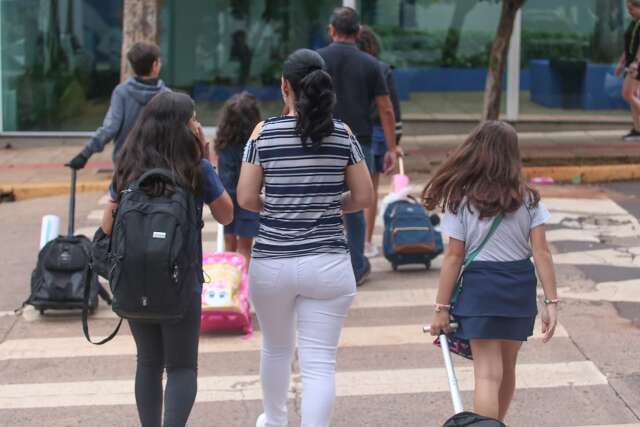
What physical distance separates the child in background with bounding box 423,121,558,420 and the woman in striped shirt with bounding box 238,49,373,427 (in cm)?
43

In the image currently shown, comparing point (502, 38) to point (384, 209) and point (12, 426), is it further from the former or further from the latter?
point (12, 426)

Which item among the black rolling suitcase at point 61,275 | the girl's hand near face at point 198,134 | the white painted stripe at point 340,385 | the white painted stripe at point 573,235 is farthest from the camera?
the white painted stripe at point 573,235

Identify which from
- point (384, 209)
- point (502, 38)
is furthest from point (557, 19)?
point (384, 209)

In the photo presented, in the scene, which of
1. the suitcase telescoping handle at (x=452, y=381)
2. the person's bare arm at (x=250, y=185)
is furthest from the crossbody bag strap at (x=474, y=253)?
the person's bare arm at (x=250, y=185)

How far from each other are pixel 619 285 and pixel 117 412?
424 centimetres

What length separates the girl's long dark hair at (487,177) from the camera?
4.70 meters

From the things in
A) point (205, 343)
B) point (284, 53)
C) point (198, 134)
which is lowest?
point (205, 343)

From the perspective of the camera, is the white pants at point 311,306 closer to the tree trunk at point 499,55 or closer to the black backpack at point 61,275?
the black backpack at point 61,275

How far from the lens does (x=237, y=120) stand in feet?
25.0

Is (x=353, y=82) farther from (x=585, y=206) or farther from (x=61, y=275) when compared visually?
(x=585, y=206)

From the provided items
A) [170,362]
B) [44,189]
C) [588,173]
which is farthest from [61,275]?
[588,173]

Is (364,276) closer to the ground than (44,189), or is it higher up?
higher up

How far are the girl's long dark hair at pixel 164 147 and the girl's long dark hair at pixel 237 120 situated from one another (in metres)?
2.81

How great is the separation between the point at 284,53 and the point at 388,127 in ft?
32.7
